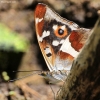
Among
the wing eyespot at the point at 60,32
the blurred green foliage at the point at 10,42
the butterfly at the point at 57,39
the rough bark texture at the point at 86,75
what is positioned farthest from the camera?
the blurred green foliage at the point at 10,42

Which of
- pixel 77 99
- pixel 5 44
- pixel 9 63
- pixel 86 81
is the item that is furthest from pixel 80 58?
pixel 9 63

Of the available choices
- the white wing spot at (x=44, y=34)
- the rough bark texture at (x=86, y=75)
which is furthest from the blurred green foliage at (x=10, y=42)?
the rough bark texture at (x=86, y=75)

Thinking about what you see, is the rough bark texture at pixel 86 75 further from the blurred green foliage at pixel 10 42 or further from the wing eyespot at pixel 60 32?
the blurred green foliage at pixel 10 42

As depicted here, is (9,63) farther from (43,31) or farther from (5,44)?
(43,31)

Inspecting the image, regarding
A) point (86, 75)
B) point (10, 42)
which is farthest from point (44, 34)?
point (10, 42)

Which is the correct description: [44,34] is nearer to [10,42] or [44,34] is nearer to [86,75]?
[86,75]

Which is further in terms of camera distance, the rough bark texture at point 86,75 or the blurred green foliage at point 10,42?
the blurred green foliage at point 10,42

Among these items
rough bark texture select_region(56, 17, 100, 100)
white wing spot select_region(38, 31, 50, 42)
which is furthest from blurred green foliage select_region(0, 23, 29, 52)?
rough bark texture select_region(56, 17, 100, 100)
